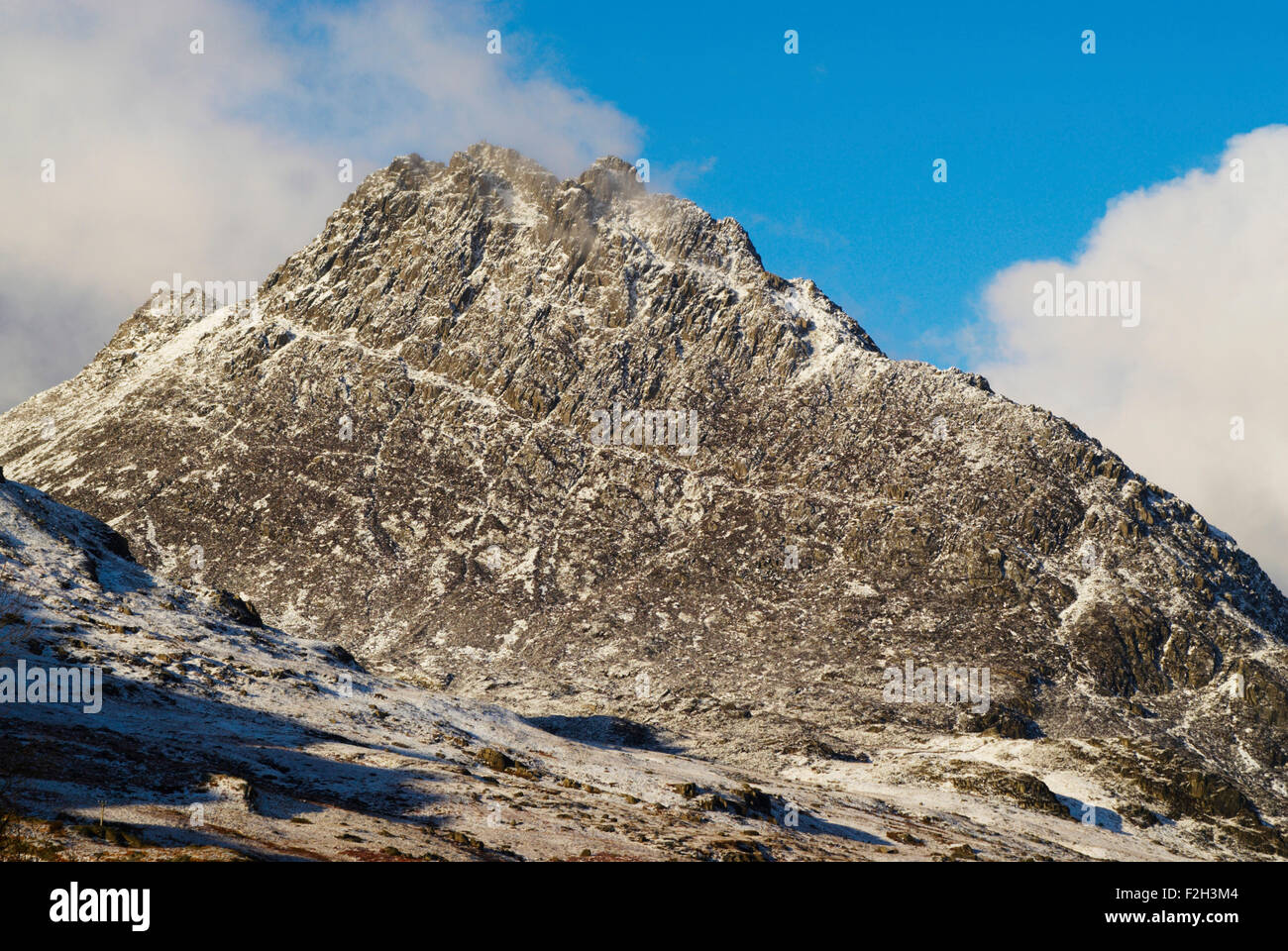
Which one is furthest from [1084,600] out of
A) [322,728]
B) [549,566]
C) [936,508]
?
[322,728]

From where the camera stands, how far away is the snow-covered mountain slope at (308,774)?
135 feet

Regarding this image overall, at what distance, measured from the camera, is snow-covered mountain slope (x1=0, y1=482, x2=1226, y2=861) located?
4106 centimetres

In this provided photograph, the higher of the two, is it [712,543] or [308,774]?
[712,543]

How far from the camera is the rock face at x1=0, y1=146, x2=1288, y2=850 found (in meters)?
130

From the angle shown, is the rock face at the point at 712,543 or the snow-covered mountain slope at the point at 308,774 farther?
the rock face at the point at 712,543

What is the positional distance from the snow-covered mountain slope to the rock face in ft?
101

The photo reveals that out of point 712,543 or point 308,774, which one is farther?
point 712,543

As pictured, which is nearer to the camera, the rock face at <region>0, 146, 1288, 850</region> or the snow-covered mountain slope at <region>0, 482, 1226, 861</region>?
the snow-covered mountain slope at <region>0, 482, 1226, 861</region>

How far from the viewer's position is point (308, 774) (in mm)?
54781

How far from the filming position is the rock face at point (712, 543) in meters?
130

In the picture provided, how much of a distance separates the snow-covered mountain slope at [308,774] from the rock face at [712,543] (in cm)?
3074

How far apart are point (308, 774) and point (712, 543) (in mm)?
112606
